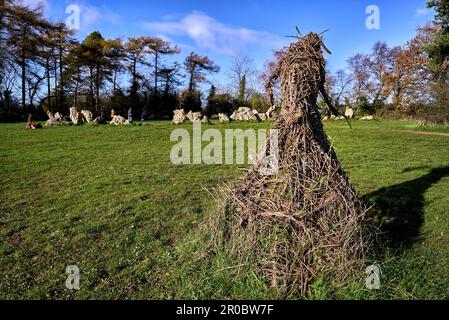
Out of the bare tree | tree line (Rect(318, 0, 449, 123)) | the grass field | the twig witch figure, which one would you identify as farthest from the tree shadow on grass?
the bare tree

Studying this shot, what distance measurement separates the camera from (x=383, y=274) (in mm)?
4184

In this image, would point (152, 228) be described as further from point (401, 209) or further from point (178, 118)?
point (178, 118)

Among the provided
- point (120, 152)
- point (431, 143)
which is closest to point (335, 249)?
point (120, 152)

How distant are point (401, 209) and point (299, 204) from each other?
13.3 ft

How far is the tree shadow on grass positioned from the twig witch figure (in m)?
1.09

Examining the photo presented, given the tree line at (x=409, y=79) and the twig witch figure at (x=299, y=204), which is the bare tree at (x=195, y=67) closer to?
the tree line at (x=409, y=79)

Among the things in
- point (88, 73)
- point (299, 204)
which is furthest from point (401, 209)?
point (88, 73)

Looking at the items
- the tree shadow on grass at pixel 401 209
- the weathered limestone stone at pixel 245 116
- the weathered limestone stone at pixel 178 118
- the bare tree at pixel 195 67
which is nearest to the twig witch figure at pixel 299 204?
the tree shadow on grass at pixel 401 209

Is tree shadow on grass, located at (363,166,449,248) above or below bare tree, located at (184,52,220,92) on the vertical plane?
below

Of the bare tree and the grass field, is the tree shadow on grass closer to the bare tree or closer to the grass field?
the grass field

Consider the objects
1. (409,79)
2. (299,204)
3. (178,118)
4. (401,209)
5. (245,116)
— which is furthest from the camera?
(409,79)

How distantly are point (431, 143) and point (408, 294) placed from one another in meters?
15.6

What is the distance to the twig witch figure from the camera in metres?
4.06

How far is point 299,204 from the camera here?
421 centimetres
